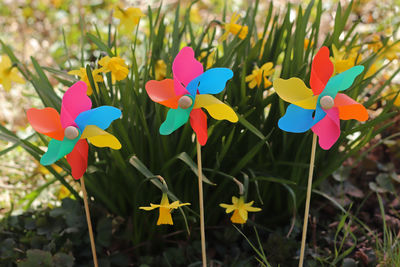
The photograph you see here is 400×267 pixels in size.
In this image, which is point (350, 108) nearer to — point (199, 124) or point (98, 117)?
point (199, 124)

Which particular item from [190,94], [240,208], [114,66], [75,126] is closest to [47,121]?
[75,126]

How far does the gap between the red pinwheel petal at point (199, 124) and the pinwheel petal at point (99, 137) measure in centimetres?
18

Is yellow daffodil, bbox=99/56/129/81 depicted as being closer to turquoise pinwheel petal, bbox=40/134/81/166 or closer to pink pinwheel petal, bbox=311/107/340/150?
turquoise pinwheel petal, bbox=40/134/81/166

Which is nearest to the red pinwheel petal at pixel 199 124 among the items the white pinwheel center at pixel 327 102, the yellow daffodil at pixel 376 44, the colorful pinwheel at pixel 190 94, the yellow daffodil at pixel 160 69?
the colorful pinwheel at pixel 190 94

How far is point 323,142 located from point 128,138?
1.91 ft

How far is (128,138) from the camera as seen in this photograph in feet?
4.20

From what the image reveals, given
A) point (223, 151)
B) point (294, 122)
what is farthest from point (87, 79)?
point (294, 122)

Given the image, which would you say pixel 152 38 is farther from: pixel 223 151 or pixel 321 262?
pixel 321 262

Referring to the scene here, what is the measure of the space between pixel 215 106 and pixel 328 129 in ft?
0.91

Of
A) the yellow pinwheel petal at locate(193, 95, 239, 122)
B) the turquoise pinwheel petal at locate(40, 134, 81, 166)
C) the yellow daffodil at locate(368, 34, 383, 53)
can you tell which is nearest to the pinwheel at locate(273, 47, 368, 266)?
the yellow pinwheel petal at locate(193, 95, 239, 122)

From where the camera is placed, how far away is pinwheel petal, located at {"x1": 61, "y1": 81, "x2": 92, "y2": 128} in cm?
100

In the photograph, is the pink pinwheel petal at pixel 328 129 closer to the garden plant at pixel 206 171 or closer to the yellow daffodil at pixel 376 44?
the garden plant at pixel 206 171

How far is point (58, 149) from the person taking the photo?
3.24 ft

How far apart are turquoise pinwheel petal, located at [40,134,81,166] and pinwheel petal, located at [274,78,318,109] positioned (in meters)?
0.49
